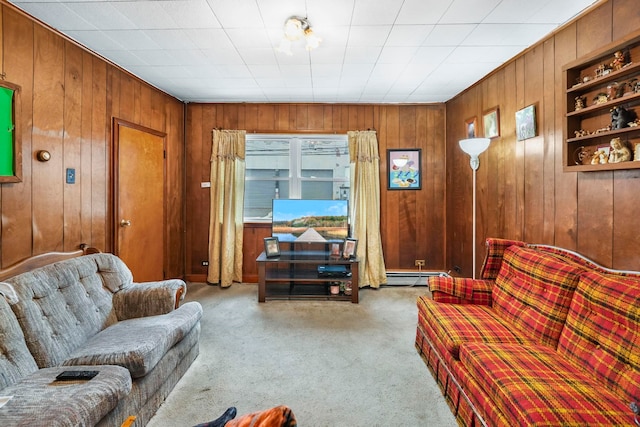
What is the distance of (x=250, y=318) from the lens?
3336 millimetres

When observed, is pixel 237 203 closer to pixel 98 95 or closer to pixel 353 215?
pixel 353 215

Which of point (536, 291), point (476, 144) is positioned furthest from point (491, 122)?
point (536, 291)

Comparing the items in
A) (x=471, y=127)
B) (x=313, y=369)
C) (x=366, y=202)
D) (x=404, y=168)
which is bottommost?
(x=313, y=369)

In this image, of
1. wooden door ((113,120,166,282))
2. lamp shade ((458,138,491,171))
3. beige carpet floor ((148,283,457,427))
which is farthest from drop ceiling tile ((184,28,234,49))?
beige carpet floor ((148,283,457,427))

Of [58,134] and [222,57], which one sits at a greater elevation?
[222,57]

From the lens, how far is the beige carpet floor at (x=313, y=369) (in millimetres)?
1896

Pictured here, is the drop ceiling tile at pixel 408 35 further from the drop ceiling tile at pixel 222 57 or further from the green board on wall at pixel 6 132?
the green board on wall at pixel 6 132

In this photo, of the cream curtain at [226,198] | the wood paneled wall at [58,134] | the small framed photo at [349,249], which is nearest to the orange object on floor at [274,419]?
the wood paneled wall at [58,134]

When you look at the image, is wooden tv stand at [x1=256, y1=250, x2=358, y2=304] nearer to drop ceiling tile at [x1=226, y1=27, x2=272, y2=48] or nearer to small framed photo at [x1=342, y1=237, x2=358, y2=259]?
small framed photo at [x1=342, y1=237, x2=358, y2=259]

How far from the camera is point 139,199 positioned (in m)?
3.59

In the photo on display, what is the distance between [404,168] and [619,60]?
8.97 ft

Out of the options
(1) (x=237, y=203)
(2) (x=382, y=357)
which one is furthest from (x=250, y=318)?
(1) (x=237, y=203)

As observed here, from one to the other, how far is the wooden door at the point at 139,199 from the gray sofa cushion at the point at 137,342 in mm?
1418

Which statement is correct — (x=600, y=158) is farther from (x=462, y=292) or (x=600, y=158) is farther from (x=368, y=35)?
(x=368, y=35)
